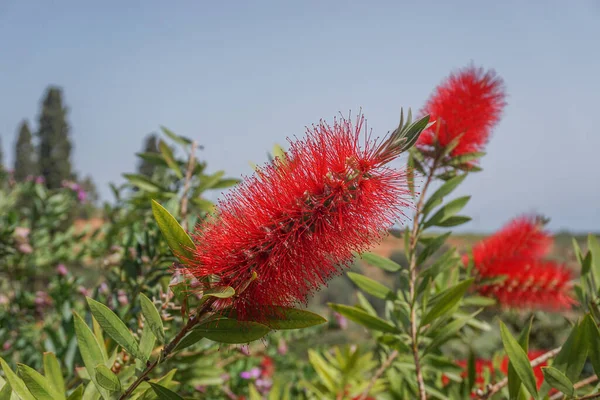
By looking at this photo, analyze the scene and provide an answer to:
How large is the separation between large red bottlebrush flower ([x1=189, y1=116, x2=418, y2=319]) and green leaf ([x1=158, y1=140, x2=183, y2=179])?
987mm

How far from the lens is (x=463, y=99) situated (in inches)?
56.6

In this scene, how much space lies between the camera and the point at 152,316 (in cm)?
83

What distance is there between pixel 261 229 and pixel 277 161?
145 millimetres

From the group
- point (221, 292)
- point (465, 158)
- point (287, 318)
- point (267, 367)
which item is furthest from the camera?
point (267, 367)

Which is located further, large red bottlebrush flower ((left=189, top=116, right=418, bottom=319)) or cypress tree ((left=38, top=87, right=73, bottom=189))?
cypress tree ((left=38, top=87, right=73, bottom=189))

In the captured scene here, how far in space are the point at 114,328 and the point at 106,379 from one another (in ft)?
0.29

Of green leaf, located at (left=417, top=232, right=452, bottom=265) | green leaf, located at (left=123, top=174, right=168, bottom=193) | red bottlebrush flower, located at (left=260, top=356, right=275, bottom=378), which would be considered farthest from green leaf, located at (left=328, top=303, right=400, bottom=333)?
red bottlebrush flower, located at (left=260, top=356, right=275, bottom=378)

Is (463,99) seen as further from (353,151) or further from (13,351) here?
(13,351)

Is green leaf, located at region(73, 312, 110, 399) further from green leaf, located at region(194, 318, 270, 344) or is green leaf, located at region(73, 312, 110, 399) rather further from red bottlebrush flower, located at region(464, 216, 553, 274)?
red bottlebrush flower, located at region(464, 216, 553, 274)

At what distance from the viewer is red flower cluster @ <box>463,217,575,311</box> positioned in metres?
1.72

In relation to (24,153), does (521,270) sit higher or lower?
lower

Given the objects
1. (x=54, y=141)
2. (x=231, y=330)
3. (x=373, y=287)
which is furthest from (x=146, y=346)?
(x=54, y=141)

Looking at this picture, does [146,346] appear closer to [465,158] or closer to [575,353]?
[575,353]

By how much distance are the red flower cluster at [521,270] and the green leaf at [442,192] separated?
47cm
